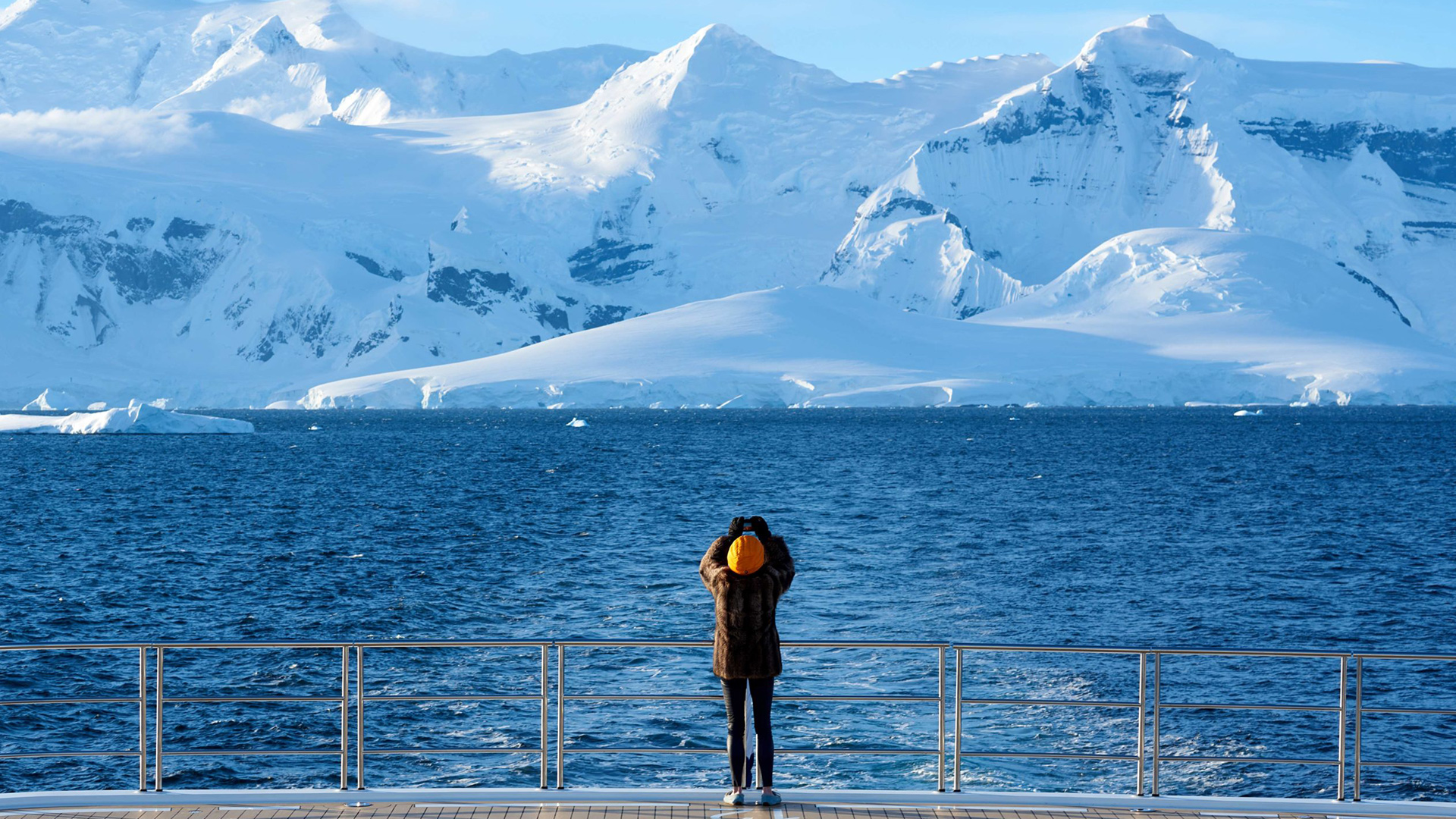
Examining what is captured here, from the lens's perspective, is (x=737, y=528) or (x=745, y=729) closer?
(x=737, y=528)

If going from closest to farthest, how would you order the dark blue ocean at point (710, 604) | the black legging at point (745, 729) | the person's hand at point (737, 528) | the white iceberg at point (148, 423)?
the person's hand at point (737, 528) < the black legging at point (745, 729) < the dark blue ocean at point (710, 604) < the white iceberg at point (148, 423)

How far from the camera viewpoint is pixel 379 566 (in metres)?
42.6

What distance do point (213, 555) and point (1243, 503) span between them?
138 ft

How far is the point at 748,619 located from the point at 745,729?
89 cm

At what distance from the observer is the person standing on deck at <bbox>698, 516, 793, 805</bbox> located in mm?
9742

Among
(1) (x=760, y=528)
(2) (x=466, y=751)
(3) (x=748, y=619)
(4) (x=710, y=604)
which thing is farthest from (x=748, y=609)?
(4) (x=710, y=604)

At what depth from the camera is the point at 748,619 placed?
981cm

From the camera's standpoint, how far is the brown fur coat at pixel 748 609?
32.0 feet

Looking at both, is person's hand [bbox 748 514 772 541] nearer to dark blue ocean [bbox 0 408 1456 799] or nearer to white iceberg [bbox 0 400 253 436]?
dark blue ocean [bbox 0 408 1456 799]

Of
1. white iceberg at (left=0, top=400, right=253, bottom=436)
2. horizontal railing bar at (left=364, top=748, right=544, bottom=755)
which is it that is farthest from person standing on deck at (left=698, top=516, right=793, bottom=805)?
white iceberg at (left=0, top=400, right=253, bottom=436)

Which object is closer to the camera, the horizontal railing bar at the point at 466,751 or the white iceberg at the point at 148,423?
the horizontal railing bar at the point at 466,751

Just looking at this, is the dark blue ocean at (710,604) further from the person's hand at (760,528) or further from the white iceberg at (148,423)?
the white iceberg at (148,423)

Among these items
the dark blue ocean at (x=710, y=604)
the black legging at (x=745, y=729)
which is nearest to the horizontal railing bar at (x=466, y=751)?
the black legging at (x=745, y=729)

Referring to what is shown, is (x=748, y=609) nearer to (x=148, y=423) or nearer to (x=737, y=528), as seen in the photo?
(x=737, y=528)
